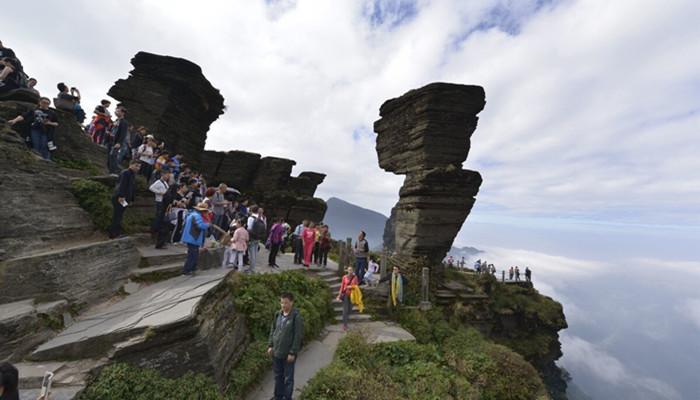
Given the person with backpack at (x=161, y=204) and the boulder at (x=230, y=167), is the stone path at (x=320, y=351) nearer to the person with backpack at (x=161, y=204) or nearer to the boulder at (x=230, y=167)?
the person with backpack at (x=161, y=204)

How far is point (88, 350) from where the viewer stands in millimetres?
4676

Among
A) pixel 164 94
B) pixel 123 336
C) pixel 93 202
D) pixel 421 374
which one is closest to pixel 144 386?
pixel 123 336

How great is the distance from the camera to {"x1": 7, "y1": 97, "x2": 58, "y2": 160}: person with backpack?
771cm

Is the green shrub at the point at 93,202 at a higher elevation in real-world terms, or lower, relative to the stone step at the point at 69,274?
higher

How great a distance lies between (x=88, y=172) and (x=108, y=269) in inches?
168

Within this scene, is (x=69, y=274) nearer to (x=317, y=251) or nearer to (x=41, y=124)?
(x=41, y=124)

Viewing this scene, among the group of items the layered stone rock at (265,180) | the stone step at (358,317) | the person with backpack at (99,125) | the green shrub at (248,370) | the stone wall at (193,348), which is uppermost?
the layered stone rock at (265,180)

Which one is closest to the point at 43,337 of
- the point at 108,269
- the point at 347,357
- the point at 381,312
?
the point at 108,269

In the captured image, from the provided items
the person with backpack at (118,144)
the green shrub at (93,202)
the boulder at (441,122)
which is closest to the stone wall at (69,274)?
the green shrub at (93,202)

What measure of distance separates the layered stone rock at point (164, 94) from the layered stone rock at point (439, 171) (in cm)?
1541

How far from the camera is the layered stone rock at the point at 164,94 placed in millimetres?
18797

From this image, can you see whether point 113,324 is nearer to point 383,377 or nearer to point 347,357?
point 347,357

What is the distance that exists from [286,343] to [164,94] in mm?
20242

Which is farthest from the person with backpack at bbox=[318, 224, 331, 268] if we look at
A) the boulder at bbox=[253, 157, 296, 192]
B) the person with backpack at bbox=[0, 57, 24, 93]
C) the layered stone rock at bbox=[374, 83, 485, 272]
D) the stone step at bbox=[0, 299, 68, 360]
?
the boulder at bbox=[253, 157, 296, 192]
